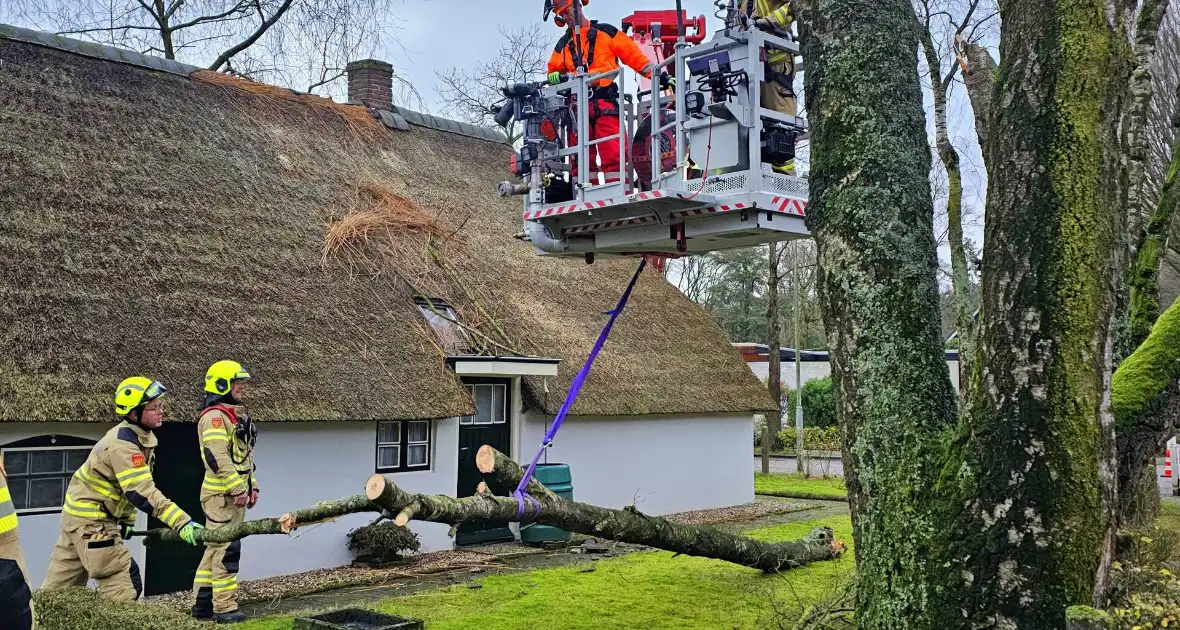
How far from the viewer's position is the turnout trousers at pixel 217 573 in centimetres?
768

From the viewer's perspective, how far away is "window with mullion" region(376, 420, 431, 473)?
10828 mm

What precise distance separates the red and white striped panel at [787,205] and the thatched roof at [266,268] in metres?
4.79

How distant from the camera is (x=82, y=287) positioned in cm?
891

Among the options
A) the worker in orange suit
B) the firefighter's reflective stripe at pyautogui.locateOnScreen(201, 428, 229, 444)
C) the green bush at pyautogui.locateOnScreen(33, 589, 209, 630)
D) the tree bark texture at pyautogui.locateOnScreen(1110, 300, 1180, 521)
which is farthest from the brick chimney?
the tree bark texture at pyautogui.locateOnScreen(1110, 300, 1180, 521)

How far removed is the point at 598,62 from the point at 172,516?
4594 mm

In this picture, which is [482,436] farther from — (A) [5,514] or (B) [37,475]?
(A) [5,514]

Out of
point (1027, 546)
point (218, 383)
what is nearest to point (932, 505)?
point (1027, 546)

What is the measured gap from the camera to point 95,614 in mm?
5754

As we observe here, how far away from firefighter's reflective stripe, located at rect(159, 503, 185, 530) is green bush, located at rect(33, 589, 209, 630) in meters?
0.56

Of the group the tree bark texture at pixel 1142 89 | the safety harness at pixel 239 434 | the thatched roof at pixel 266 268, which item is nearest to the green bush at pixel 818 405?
the thatched roof at pixel 266 268

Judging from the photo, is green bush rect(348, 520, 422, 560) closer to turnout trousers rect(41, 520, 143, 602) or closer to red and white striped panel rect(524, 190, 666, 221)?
turnout trousers rect(41, 520, 143, 602)

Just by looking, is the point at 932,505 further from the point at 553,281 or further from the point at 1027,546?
the point at 553,281

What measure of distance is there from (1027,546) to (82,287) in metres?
8.17

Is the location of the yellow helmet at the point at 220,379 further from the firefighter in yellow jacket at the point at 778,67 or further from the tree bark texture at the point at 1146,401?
the tree bark texture at the point at 1146,401
